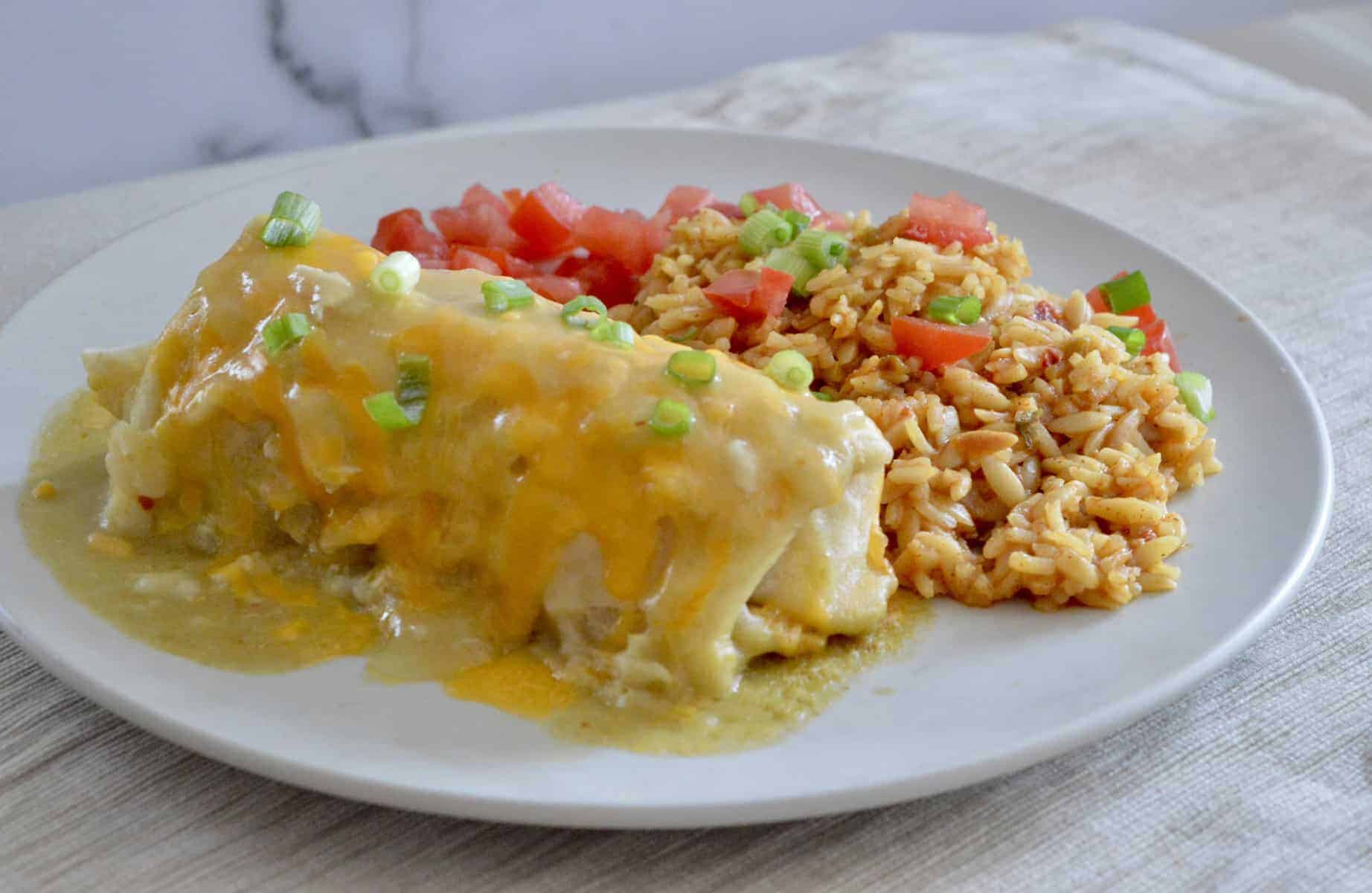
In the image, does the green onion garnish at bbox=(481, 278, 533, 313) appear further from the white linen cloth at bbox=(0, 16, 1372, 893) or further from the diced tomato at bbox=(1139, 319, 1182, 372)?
the diced tomato at bbox=(1139, 319, 1182, 372)

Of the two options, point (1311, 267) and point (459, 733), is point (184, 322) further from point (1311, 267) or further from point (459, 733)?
point (1311, 267)

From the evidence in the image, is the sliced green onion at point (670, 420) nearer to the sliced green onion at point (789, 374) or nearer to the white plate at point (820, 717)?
the sliced green onion at point (789, 374)

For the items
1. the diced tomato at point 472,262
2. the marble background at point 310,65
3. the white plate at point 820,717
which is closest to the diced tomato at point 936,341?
the white plate at point 820,717

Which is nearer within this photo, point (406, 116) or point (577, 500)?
point (577, 500)

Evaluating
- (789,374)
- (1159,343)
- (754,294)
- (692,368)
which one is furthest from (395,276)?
(1159,343)

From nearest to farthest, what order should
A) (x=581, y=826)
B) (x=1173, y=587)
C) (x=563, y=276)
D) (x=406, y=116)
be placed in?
(x=581, y=826) → (x=1173, y=587) → (x=563, y=276) → (x=406, y=116)

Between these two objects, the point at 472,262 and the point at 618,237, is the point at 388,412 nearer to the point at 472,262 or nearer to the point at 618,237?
the point at 472,262

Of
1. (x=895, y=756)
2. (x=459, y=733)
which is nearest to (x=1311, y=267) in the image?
(x=895, y=756)
